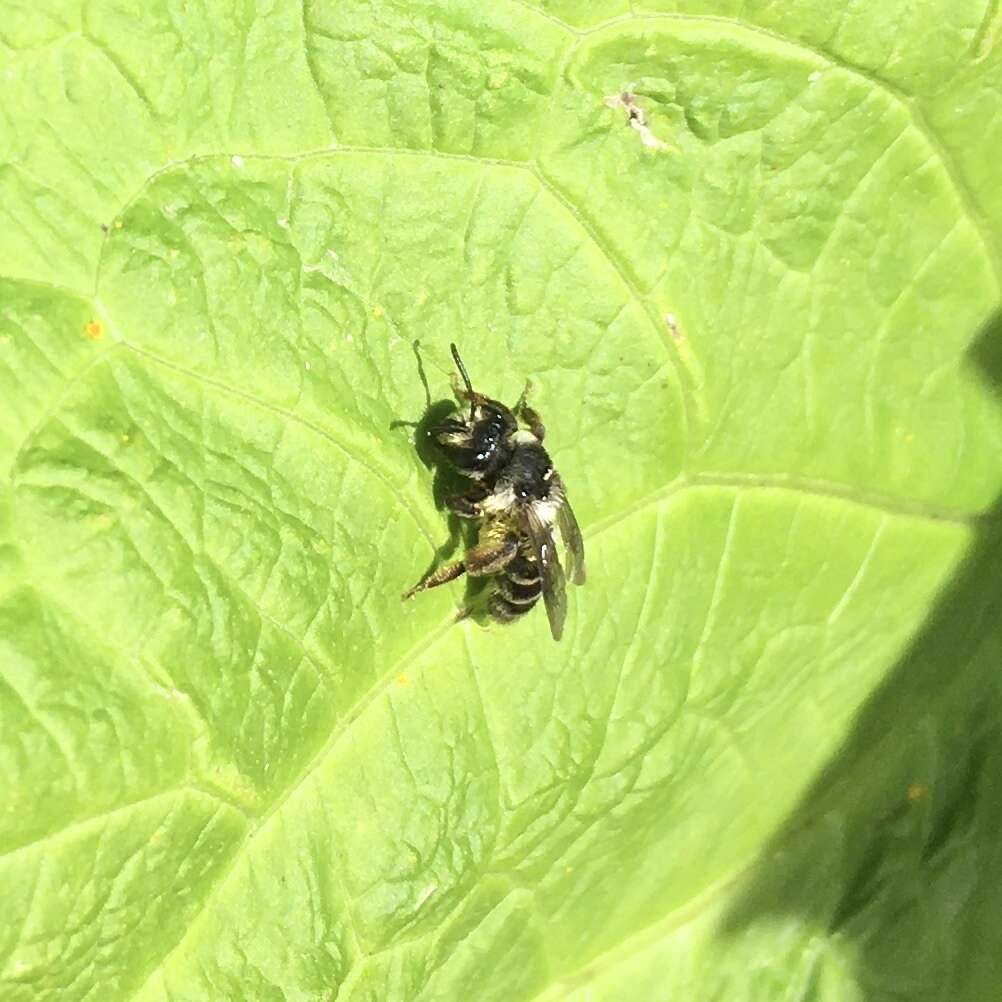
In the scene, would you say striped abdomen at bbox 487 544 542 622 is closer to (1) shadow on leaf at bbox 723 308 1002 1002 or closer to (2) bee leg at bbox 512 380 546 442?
(2) bee leg at bbox 512 380 546 442

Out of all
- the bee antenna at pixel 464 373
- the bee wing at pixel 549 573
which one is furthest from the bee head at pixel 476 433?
the bee wing at pixel 549 573

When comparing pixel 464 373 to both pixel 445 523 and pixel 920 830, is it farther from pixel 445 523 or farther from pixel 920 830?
pixel 920 830

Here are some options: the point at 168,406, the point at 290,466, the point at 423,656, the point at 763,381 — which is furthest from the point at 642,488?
the point at 168,406

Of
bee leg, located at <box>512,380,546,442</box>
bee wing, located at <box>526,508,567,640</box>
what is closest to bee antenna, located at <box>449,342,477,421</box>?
bee leg, located at <box>512,380,546,442</box>

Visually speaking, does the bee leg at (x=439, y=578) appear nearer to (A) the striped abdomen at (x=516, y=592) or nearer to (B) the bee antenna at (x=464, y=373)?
(A) the striped abdomen at (x=516, y=592)

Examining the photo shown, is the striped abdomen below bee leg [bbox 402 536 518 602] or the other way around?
below

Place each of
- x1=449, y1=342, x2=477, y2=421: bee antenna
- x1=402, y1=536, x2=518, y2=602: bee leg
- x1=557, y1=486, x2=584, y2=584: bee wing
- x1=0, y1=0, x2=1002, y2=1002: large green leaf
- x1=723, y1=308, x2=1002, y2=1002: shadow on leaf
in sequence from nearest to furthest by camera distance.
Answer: x1=0, y1=0, x2=1002, y2=1002: large green leaf, x1=449, y1=342, x2=477, y2=421: bee antenna, x1=402, y1=536, x2=518, y2=602: bee leg, x1=557, y1=486, x2=584, y2=584: bee wing, x1=723, y1=308, x2=1002, y2=1002: shadow on leaf

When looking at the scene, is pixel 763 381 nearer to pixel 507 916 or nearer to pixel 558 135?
pixel 558 135
